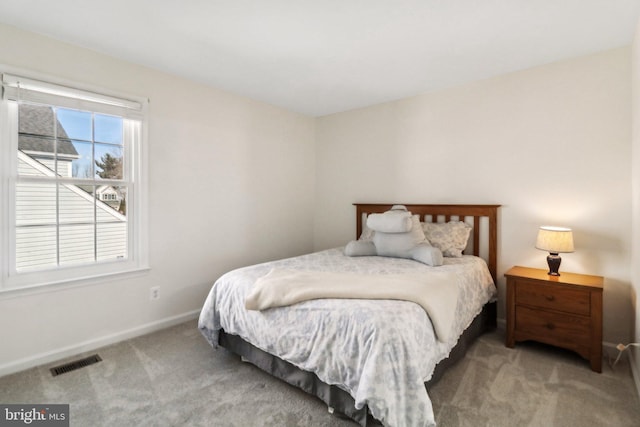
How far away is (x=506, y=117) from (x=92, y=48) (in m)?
3.56

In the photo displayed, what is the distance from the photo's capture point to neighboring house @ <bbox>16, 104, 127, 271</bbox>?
88.5 inches

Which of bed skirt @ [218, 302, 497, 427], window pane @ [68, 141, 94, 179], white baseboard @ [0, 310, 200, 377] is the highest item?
window pane @ [68, 141, 94, 179]

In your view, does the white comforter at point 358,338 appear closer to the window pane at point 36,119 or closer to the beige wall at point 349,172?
the beige wall at point 349,172

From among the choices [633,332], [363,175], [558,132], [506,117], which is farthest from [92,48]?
[633,332]

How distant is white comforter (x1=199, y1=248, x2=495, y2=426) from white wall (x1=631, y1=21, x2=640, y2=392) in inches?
39.5

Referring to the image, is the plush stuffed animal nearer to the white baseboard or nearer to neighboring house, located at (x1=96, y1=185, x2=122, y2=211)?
the white baseboard

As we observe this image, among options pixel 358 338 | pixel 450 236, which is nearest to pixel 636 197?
pixel 450 236

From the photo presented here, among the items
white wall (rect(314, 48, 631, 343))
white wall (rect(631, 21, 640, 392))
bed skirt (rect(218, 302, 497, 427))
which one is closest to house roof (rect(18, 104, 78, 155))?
bed skirt (rect(218, 302, 497, 427))

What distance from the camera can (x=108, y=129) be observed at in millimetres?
2645

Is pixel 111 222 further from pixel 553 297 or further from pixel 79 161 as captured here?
pixel 553 297

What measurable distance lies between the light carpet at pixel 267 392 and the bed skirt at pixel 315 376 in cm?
8

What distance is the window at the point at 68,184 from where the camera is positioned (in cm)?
219

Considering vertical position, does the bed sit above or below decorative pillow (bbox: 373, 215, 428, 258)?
below

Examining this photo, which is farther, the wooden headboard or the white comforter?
the wooden headboard
